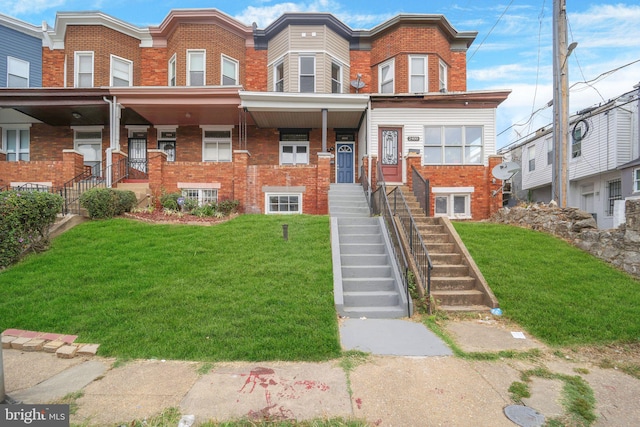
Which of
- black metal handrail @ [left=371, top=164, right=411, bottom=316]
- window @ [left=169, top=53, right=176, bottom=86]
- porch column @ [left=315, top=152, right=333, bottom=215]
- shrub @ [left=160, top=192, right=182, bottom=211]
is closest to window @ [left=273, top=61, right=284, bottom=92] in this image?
window @ [left=169, top=53, right=176, bottom=86]

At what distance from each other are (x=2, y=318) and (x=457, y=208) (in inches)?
534

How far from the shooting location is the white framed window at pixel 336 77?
1570 cm

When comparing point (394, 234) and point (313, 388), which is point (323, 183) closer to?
point (394, 234)

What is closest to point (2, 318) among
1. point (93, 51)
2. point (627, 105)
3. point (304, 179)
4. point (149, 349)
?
point (149, 349)

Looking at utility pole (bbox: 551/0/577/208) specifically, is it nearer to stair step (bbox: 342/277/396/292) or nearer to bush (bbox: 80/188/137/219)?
stair step (bbox: 342/277/396/292)

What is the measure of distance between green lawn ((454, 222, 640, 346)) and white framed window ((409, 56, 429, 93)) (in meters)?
8.75

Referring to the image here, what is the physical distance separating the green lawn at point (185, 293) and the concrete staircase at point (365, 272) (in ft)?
0.99

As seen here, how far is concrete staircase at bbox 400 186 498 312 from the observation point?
625 cm

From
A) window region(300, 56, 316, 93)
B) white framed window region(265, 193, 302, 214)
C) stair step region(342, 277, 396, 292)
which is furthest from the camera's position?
window region(300, 56, 316, 93)

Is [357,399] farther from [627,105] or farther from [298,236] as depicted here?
[627,105]

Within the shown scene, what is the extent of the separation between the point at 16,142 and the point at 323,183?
15.0m

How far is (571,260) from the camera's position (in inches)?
307

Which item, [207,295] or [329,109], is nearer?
[207,295]

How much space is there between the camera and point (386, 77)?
15.8 meters
